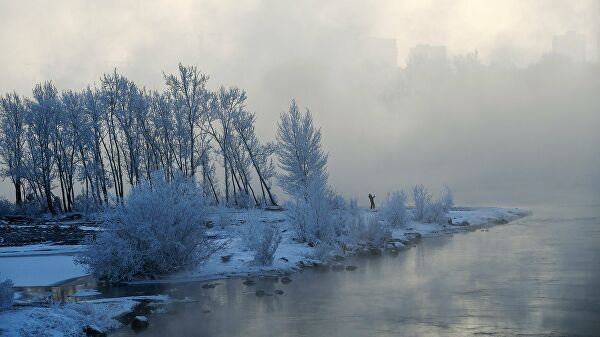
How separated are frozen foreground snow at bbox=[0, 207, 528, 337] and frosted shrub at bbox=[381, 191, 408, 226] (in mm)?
472

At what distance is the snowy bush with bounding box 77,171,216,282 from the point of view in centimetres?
1656

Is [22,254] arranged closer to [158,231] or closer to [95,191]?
[158,231]

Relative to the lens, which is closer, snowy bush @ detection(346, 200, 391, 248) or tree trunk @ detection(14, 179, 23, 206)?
snowy bush @ detection(346, 200, 391, 248)

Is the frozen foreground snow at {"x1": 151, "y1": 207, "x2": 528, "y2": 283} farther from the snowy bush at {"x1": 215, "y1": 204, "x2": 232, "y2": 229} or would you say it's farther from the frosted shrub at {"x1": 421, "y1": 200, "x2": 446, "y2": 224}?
the frosted shrub at {"x1": 421, "y1": 200, "x2": 446, "y2": 224}

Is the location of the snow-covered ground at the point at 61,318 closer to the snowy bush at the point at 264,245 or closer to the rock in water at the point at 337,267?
the snowy bush at the point at 264,245

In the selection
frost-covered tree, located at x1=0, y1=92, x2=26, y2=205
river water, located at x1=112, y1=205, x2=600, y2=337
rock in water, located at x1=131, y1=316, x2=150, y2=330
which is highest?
frost-covered tree, located at x1=0, y1=92, x2=26, y2=205

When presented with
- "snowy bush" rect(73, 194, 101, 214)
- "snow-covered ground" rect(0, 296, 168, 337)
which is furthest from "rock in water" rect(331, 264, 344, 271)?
"snowy bush" rect(73, 194, 101, 214)

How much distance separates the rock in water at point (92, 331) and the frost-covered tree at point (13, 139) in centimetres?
3828

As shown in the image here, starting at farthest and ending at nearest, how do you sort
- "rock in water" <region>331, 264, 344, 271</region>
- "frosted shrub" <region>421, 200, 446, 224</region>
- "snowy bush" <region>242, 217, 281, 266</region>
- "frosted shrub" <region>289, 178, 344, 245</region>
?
"frosted shrub" <region>421, 200, 446, 224</region> → "frosted shrub" <region>289, 178, 344, 245</region> → "rock in water" <region>331, 264, 344, 271</region> → "snowy bush" <region>242, 217, 281, 266</region>

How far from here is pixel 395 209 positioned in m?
31.4

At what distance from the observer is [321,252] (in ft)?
67.2

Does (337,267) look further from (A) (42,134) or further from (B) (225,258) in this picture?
(A) (42,134)

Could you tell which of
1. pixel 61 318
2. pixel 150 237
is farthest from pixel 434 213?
pixel 61 318

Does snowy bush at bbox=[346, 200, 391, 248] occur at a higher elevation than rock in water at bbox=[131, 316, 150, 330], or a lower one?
higher
